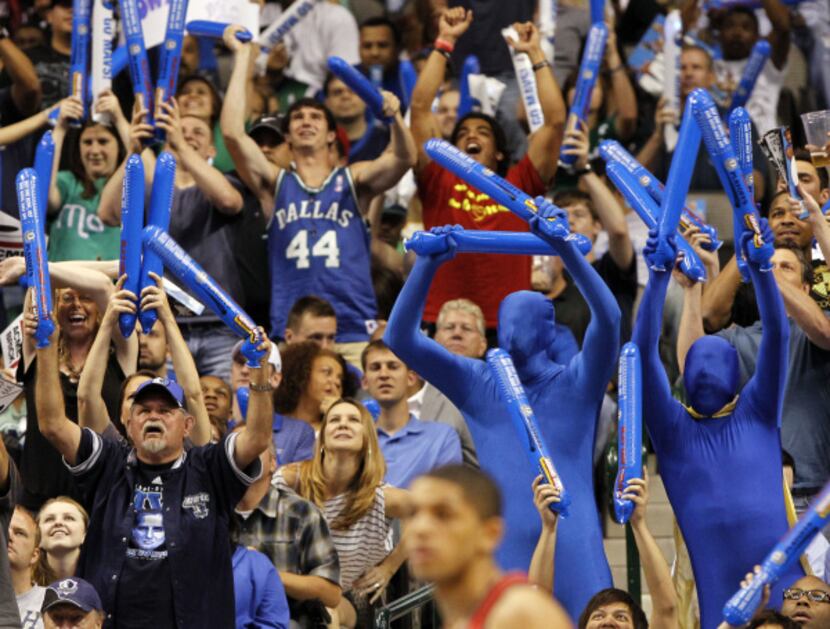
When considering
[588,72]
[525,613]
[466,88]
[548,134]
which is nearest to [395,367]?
[548,134]

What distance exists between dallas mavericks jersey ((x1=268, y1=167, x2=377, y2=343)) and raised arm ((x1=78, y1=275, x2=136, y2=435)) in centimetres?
263

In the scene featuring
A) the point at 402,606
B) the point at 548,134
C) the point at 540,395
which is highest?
the point at 548,134

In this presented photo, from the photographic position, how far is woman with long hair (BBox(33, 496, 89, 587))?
27.3 ft

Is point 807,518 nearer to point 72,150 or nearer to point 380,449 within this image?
point 380,449

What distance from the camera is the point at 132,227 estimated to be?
840 cm

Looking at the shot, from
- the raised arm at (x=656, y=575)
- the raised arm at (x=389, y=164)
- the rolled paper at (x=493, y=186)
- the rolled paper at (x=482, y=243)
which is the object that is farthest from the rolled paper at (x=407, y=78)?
the raised arm at (x=656, y=575)

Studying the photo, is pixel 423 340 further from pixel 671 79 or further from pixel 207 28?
pixel 671 79

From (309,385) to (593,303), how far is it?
87.4 inches

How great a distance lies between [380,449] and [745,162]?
237 centimetres

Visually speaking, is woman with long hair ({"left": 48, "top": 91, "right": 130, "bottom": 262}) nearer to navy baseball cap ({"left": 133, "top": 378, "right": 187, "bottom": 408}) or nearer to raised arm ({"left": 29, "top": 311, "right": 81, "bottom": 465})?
raised arm ({"left": 29, "top": 311, "right": 81, "bottom": 465})

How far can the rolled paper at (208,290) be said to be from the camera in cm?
765

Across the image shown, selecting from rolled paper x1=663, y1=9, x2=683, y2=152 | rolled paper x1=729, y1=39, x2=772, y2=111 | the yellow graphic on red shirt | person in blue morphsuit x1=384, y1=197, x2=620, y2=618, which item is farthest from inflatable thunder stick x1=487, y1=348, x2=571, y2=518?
rolled paper x1=729, y1=39, x2=772, y2=111

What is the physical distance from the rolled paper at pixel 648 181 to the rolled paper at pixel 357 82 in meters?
2.07

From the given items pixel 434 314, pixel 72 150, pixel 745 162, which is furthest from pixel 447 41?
pixel 745 162
